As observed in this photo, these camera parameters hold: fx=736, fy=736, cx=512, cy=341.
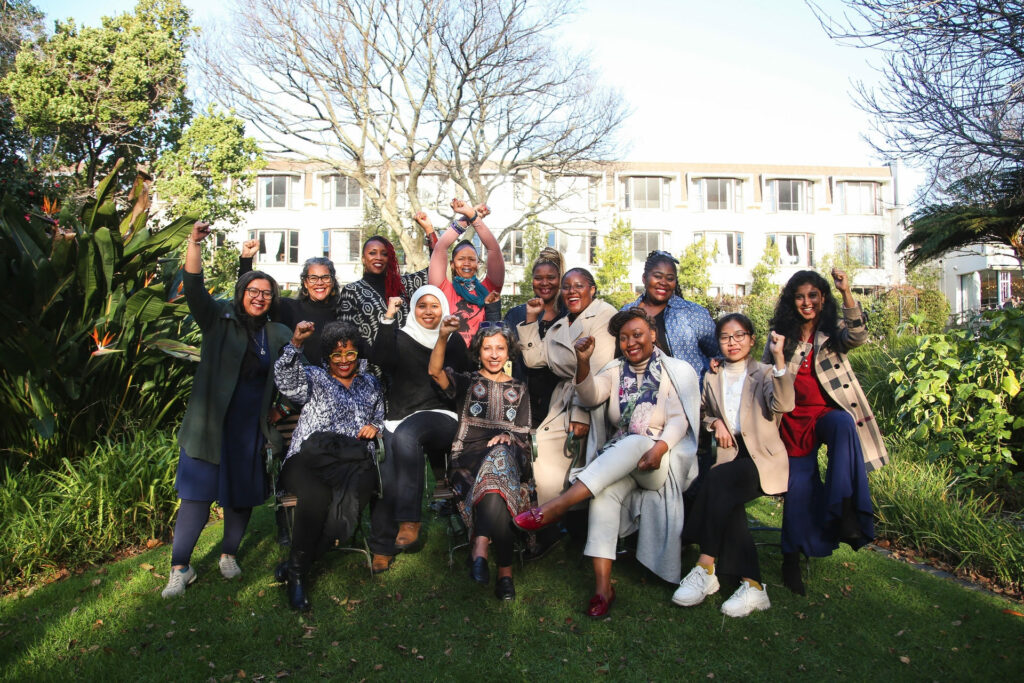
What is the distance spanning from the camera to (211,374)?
4531 millimetres

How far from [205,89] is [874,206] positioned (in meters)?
37.5

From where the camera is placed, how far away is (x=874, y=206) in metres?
43.9

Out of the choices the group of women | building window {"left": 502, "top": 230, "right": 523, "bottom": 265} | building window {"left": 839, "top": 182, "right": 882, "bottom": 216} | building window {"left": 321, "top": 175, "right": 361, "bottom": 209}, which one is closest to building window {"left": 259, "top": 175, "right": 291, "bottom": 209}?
building window {"left": 321, "top": 175, "right": 361, "bottom": 209}

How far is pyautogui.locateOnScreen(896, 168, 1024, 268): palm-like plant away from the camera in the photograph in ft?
29.9

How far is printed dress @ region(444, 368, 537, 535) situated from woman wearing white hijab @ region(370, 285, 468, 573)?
0.55 feet

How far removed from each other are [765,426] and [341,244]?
1565 inches

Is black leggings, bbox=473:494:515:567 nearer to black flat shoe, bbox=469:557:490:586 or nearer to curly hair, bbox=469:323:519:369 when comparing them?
black flat shoe, bbox=469:557:490:586

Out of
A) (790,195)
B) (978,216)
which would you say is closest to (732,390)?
(978,216)

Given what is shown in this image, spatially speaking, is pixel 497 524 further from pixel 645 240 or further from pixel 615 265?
pixel 645 240

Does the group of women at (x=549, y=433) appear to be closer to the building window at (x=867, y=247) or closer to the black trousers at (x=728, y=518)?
the black trousers at (x=728, y=518)

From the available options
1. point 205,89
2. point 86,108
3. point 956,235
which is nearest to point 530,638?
point 956,235

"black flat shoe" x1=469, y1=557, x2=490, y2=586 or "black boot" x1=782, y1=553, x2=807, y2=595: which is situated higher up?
"black flat shoe" x1=469, y1=557, x2=490, y2=586

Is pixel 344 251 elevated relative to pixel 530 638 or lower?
elevated

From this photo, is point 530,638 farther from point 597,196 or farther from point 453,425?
point 597,196
